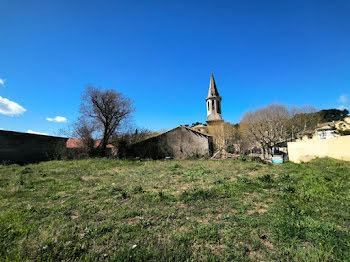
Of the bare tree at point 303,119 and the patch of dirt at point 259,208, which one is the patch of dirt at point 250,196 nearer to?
the patch of dirt at point 259,208

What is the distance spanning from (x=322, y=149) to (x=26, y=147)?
94.9 feet

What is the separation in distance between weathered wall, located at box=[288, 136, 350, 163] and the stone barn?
9.00m

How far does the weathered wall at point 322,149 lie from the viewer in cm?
1091

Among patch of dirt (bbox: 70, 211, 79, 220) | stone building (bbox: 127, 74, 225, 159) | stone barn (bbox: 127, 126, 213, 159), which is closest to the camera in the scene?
patch of dirt (bbox: 70, 211, 79, 220)

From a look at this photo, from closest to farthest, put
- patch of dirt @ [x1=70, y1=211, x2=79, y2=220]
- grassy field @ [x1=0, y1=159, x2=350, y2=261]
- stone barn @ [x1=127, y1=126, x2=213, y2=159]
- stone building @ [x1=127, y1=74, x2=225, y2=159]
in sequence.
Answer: grassy field @ [x1=0, y1=159, x2=350, y2=261], patch of dirt @ [x1=70, y1=211, x2=79, y2=220], stone building @ [x1=127, y1=74, x2=225, y2=159], stone barn @ [x1=127, y1=126, x2=213, y2=159]

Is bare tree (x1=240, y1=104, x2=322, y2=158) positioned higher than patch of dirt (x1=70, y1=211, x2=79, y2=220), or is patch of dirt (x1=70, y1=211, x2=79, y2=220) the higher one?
bare tree (x1=240, y1=104, x2=322, y2=158)

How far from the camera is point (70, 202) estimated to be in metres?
4.98

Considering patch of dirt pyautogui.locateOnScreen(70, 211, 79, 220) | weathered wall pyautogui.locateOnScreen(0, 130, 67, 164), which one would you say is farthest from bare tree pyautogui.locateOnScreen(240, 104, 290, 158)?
weathered wall pyautogui.locateOnScreen(0, 130, 67, 164)

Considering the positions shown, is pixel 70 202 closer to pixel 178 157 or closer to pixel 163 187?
pixel 163 187

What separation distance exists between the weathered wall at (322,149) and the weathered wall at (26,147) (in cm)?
2639

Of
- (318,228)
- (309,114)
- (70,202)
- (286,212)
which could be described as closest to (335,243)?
(318,228)

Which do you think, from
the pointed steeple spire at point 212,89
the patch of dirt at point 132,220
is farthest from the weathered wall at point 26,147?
the pointed steeple spire at point 212,89

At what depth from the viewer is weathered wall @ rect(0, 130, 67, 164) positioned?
15.5 metres

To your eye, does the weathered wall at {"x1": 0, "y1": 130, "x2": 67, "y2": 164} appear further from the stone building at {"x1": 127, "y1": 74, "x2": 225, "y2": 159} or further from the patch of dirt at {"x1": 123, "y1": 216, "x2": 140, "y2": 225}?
the patch of dirt at {"x1": 123, "y1": 216, "x2": 140, "y2": 225}
